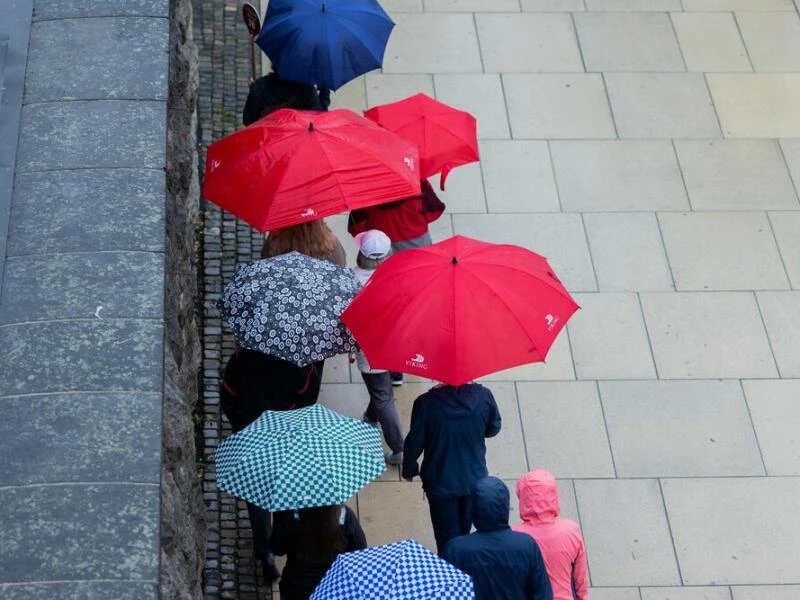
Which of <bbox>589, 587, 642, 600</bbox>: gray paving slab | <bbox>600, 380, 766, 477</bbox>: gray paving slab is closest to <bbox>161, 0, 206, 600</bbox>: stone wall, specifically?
<bbox>589, 587, 642, 600</bbox>: gray paving slab

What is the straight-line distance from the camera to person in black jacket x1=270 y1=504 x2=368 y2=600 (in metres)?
6.21

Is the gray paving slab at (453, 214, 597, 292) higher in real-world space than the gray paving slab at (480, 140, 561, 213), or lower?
lower

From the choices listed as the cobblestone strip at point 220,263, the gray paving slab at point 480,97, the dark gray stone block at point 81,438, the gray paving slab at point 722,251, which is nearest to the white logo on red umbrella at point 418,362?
the dark gray stone block at point 81,438

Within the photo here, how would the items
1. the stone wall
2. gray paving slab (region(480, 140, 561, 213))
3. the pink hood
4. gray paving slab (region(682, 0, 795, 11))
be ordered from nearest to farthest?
1. the stone wall
2. the pink hood
3. gray paving slab (region(480, 140, 561, 213))
4. gray paving slab (region(682, 0, 795, 11))

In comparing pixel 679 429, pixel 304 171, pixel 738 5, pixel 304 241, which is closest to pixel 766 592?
pixel 679 429

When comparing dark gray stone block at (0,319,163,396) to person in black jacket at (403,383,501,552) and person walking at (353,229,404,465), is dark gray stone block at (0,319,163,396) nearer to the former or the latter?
person in black jacket at (403,383,501,552)

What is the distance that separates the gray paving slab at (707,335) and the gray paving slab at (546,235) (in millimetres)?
575

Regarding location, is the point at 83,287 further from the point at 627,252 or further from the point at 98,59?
the point at 627,252

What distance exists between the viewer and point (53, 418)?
5383 mm

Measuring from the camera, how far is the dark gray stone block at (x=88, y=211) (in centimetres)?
616

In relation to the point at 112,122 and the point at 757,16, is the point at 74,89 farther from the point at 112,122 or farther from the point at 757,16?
the point at 757,16

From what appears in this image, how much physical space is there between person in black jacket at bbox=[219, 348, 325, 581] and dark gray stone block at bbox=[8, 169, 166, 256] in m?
1.12

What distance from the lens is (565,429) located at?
862cm

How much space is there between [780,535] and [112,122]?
15.4 feet
